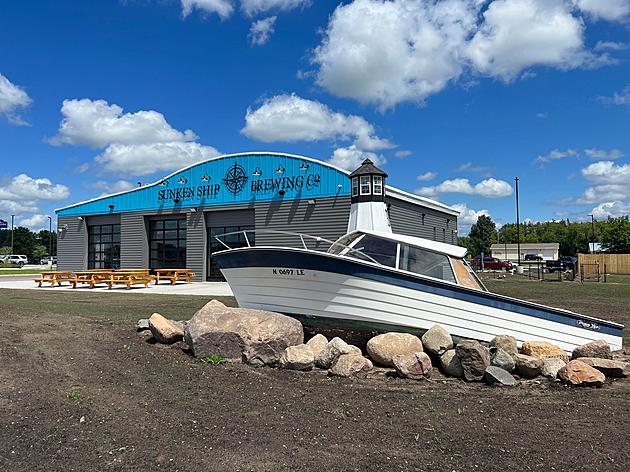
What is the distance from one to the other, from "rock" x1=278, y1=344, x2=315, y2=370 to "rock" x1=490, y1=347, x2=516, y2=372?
2.52 metres

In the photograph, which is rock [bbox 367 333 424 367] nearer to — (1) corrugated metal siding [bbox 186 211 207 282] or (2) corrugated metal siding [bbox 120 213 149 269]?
(1) corrugated metal siding [bbox 186 211 207 282]

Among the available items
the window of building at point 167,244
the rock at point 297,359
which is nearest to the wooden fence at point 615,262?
the window of building at point 167,244

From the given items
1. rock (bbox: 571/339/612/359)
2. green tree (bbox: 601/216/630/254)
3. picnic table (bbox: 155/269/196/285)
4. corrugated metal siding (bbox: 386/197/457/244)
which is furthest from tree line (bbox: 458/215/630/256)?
rock (bbox: 571/339/612/359)

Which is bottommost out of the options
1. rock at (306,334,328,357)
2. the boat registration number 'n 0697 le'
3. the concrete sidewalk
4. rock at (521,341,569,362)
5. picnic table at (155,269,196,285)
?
rock at (521,341,569,362)

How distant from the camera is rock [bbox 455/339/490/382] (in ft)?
22.0

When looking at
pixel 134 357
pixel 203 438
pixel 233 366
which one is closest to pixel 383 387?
pixel 233 366

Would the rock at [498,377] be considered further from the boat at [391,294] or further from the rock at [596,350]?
the rock at [596,350]

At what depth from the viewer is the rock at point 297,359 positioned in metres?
7.03

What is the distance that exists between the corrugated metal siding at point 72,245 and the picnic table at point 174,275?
8.08 m

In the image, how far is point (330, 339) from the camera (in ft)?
27.6

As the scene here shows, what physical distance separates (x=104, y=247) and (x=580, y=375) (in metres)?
31.9

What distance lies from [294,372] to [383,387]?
4.23 ft

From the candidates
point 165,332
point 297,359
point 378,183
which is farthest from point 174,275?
point 297,359

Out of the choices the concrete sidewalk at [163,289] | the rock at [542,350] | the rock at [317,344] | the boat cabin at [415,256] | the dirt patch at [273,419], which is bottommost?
the dirt patch at [273,419]
